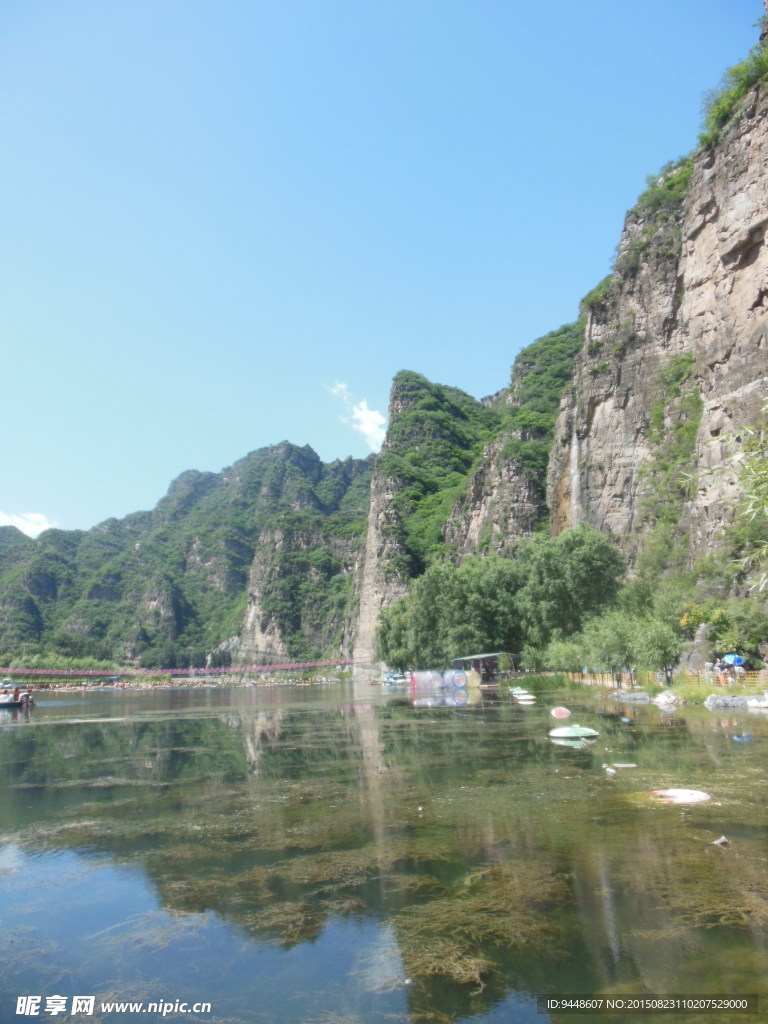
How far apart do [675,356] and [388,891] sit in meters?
58.3

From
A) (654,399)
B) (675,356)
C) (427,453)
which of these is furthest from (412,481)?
(675,356)

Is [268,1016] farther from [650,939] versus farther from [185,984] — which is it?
[650,939]

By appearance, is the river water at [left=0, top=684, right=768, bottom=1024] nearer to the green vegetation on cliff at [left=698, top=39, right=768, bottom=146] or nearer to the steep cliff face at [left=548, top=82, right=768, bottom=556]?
the steep cliff face at [left=548, top=82, right=768, bottom=556]

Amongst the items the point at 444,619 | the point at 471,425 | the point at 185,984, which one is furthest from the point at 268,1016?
the point at 471,425

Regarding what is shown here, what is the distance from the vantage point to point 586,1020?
5098 mm

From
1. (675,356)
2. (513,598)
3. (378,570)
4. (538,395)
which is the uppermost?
(538,395)

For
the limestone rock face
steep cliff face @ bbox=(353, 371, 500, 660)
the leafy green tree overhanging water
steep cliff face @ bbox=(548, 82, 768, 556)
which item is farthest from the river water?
steep cliff face @ bbox=(353, 371, 500, 660)

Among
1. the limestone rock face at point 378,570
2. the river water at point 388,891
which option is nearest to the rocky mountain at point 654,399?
the limestone rock face at point 378,570

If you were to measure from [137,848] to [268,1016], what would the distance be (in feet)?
20.0

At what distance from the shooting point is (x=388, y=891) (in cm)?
799

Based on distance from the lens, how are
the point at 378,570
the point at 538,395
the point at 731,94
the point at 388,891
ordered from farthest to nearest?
the point at 378,570 → the point at 538,395 → the point at 731,94 → the point at 388,891

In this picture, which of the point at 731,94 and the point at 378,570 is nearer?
the point at 731,94

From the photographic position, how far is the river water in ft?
18.6

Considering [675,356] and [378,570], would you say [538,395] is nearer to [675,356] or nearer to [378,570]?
[378,570]
